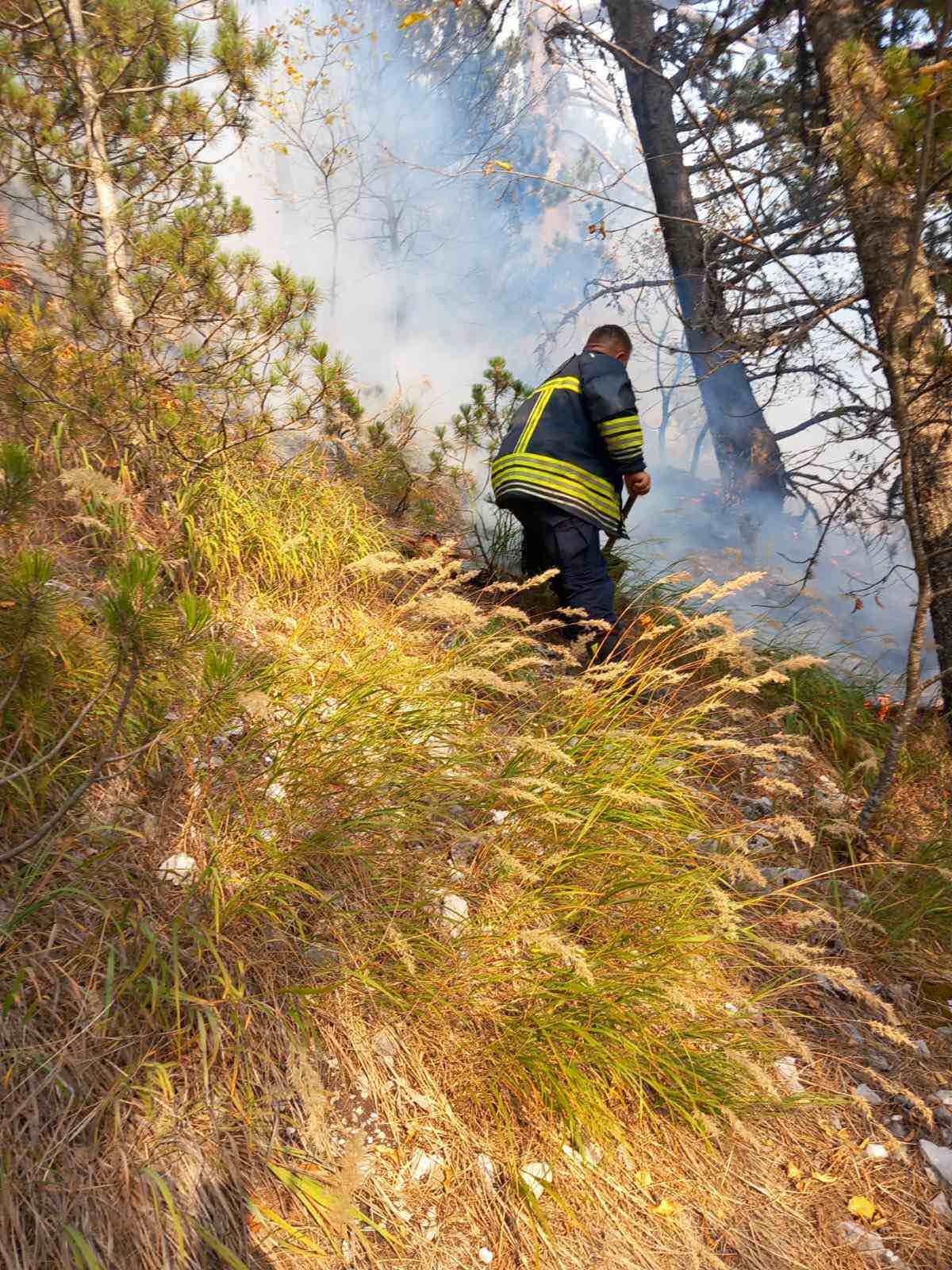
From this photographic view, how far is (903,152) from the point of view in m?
2.41

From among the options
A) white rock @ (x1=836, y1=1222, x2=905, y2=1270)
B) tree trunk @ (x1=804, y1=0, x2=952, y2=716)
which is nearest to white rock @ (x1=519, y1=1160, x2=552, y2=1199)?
white rock @ (x1=836, y1=1222, x2=905, y2=1270)

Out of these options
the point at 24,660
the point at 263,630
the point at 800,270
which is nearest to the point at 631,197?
the point at 800,270

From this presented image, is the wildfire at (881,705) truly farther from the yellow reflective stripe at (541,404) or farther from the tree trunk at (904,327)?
the yellow reflective stripe at (541,404)

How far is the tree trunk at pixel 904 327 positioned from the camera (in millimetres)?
3016

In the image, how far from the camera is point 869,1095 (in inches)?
93.0

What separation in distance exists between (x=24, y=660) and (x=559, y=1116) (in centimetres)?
170

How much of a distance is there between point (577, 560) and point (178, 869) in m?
2.58

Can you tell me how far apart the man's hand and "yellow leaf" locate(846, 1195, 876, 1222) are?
9.95 ft

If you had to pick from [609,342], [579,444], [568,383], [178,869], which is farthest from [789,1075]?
[609,342]

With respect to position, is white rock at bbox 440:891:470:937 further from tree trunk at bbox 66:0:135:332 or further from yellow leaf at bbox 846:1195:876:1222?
tree trunk at bbox 66:0:135:332

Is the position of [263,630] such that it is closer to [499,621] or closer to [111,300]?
[499,621]

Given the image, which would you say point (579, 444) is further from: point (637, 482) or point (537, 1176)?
point (537, 1176)

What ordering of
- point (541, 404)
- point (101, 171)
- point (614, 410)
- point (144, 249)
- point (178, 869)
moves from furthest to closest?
point (541, 404) < point (614, 410) < point (101, 171) < point (144, 249) < point (178, 869)

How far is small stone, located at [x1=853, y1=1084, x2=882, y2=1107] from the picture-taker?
7.69ft
